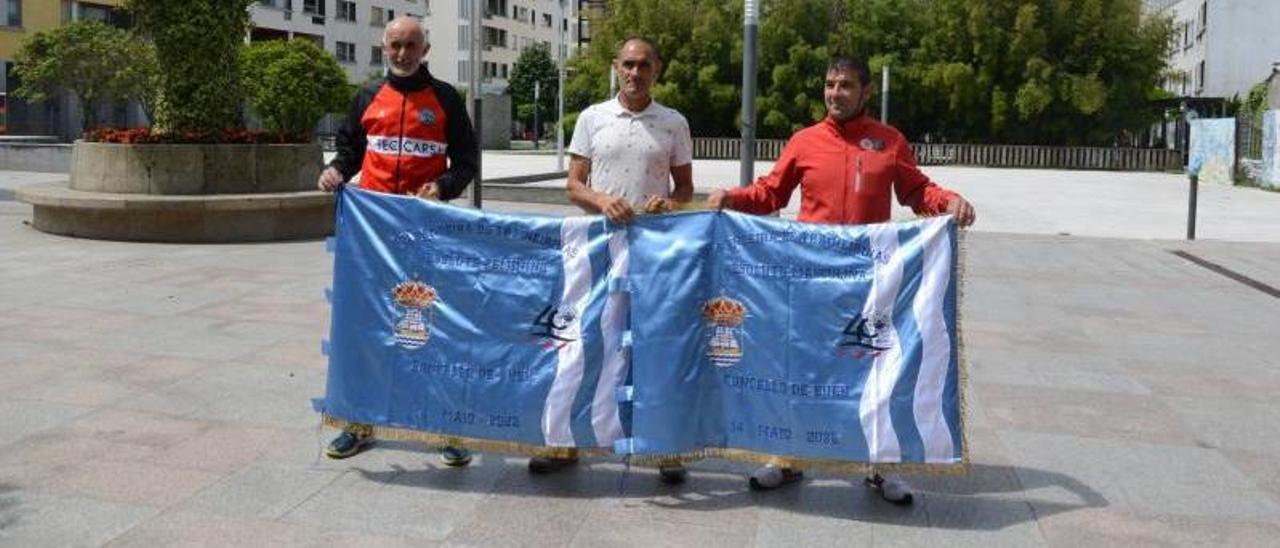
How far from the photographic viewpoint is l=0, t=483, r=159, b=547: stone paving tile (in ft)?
12.7

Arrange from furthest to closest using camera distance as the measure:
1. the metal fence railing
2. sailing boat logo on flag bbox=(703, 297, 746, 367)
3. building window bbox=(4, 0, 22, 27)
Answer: building window bbox=(4, 0, 22, 27) < the metal fence railing < sailing boat logo on flag bbox=(703, 297, 746, 367)

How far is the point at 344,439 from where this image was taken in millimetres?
4887

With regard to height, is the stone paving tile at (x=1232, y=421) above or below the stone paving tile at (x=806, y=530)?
above

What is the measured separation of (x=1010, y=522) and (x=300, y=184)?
34.4 feet

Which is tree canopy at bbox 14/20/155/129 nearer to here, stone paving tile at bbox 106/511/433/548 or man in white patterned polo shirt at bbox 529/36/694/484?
man in white patterned polo shirt at bbox 529/36/694/484

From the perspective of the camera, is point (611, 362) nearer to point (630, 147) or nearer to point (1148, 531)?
point (630, 147)

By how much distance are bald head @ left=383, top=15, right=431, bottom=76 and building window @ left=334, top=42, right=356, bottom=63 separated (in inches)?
2899

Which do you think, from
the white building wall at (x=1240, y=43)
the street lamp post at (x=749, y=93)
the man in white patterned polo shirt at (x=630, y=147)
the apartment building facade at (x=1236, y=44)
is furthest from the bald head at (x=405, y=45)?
the white building wall at (x=1240, y=43)

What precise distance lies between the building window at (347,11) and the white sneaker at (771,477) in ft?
246

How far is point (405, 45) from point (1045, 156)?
136 feet

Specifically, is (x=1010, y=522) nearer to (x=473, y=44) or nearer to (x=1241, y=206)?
(x=473, y=44)

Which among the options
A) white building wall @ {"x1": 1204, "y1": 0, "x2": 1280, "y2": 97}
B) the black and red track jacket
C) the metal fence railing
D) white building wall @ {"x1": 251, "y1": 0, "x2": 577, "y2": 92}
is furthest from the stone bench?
white building wall @ {"x1": 251, "y1": 0, "x2": 577, "y2": 92}

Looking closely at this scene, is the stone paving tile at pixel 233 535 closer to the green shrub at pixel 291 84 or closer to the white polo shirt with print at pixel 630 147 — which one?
the white polo shirt with print at pixel 630 147

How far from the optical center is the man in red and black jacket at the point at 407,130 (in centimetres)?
488
